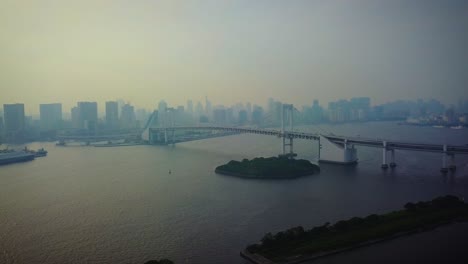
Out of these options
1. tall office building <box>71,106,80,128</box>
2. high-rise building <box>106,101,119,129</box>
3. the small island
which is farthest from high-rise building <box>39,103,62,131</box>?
the small island

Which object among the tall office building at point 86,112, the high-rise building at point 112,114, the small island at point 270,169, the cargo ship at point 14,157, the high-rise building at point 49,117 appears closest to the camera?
the small island at point 270,169

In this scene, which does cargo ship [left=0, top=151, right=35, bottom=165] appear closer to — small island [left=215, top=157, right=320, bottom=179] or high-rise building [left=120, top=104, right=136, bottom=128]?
small island [left=215, top=157, right=320, bottom=179]

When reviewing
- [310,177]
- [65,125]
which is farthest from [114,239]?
[65,125]

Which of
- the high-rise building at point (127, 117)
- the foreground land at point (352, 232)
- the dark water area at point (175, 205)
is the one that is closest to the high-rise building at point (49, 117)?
the high-rise building at point (127, 117)

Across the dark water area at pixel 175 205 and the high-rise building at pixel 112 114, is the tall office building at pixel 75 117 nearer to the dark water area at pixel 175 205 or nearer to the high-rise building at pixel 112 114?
the high-rise building at pixel 112 114

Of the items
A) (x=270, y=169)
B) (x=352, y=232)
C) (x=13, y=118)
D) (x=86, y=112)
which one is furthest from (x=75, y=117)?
(x=352, y=232)
